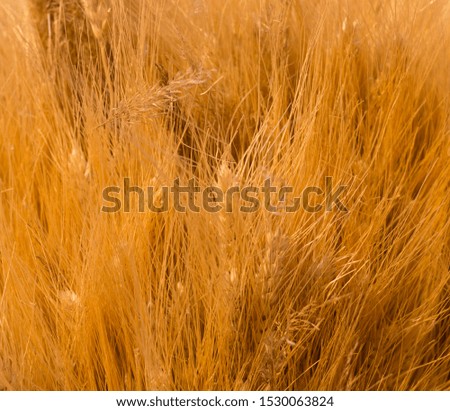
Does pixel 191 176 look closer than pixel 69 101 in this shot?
Yes

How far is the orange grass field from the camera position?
0.91 metres

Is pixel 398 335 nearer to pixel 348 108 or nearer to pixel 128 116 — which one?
pixel 348 108

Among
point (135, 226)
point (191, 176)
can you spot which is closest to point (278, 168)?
point (191, 176)

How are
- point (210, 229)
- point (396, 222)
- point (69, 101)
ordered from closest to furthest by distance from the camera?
point (210, 229), point (396, 222), point (69, 101)

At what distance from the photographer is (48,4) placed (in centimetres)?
129

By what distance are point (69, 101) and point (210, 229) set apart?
523mm

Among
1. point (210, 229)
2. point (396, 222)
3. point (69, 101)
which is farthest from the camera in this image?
point (69, 101)

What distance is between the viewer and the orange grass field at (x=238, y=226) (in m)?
0.91

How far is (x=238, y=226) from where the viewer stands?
895mm

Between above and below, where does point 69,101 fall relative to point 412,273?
above
